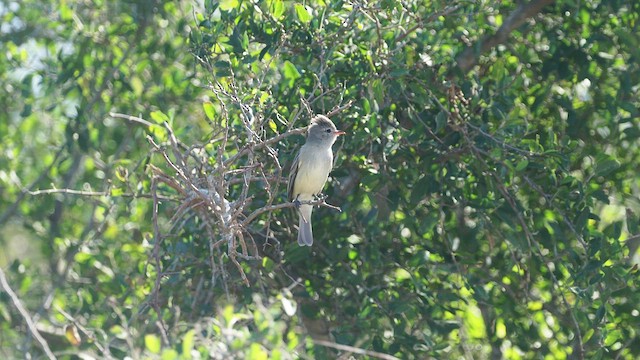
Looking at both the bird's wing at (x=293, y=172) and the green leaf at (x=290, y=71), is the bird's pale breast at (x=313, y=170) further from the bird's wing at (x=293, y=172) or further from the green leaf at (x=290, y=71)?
the green leaf at (x=290, y=71)

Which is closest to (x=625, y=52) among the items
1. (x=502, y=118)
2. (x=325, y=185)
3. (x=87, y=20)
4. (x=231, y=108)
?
(x=502, y=118)

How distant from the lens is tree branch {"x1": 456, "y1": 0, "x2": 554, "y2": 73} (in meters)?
6.45

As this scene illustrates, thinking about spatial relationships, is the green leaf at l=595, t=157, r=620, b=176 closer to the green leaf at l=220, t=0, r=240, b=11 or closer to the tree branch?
the tree branch

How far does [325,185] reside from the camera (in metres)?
6.24

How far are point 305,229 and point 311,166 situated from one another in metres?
0.38

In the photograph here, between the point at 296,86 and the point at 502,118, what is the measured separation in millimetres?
1242

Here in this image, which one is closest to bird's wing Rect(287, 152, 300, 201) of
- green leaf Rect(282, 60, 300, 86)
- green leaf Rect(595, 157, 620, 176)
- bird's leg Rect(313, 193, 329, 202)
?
bird's leg Rect(313, 193, 329, 202)

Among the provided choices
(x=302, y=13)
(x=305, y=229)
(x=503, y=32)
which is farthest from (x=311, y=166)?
(x=503, y=32)

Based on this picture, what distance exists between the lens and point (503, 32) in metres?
6.47

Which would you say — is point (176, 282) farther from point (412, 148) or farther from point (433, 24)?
point (433, 24)

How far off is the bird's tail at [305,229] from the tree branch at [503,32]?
5.02ft

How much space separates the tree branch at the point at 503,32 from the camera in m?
6.45

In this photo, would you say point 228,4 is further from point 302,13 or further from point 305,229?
point 305,229

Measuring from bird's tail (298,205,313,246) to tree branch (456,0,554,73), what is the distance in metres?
1.53
